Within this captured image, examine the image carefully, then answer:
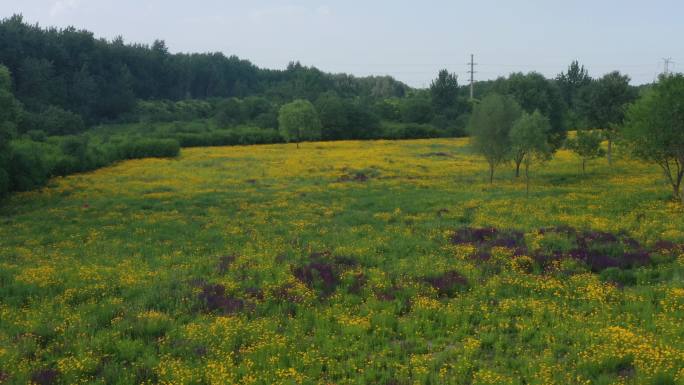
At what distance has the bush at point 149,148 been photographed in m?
68.2

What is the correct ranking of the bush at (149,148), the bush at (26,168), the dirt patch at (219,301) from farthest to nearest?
the bush at (149,148) → the bush at (26,168) → the dirt patch at (219,301)

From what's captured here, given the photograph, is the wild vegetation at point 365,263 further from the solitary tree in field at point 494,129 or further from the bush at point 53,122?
the bush at point 53,122

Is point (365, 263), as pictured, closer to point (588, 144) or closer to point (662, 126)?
point (662, 126)

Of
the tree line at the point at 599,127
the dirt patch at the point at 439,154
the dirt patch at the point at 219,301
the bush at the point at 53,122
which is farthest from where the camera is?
the bush at the point at 53,122

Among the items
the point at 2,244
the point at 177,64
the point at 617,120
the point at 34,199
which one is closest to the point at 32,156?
the point at 34,199

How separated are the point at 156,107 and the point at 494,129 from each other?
334 ft

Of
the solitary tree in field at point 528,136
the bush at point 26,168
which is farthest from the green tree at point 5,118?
the solitary tree in field at point 528,136

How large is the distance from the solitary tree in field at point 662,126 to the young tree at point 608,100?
2143cm

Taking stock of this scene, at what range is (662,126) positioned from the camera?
28281mm

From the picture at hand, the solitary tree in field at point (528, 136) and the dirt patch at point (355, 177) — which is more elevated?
the solitary tree in field at point (528, 136)

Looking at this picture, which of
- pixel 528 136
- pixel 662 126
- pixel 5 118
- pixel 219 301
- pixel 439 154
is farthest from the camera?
pixel 439 154

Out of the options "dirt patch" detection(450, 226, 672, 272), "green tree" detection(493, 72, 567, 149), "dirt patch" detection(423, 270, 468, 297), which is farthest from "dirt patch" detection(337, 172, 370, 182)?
"dirt patch" detection(423, 270, 468, 297)

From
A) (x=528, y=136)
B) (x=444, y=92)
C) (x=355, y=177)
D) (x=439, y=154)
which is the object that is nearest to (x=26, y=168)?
(x=355, y=177)

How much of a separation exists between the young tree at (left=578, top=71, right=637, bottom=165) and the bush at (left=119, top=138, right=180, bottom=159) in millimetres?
52992
